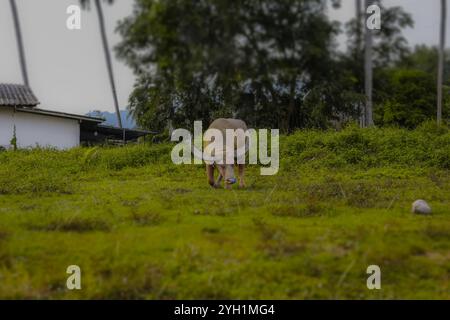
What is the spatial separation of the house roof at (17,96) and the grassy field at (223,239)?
1281 millimetres

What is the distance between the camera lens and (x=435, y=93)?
589cm

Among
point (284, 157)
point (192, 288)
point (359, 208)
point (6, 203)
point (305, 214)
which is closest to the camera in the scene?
point (192, 288)

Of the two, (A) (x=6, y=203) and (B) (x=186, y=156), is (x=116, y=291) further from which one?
(B) (x=186, y=156)

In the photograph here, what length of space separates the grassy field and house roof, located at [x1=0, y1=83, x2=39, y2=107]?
1.28 metres

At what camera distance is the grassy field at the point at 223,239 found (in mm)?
4902

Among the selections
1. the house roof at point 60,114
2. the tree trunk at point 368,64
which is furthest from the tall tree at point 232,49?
the house roof at point 60,114

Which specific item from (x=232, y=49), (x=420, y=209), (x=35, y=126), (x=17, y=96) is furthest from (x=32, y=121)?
(x=420, y=209)

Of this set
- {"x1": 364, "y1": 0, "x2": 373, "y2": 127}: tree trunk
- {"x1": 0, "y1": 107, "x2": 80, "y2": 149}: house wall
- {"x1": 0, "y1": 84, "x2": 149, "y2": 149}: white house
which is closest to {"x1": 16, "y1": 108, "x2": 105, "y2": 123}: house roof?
{"x1": 0, "y1": 84, "x2": 149, "y2": 149}: white house

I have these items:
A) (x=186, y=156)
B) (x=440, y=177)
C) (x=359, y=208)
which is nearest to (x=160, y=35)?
(x=359, y=208)

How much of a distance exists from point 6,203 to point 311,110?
5611 mm

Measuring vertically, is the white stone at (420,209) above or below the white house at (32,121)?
below

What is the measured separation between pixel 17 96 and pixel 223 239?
91.1 inches

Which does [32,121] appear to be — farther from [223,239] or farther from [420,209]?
[420,209]

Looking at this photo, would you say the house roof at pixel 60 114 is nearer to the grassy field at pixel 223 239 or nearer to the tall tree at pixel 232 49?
the grassy field at pixel 223 239
